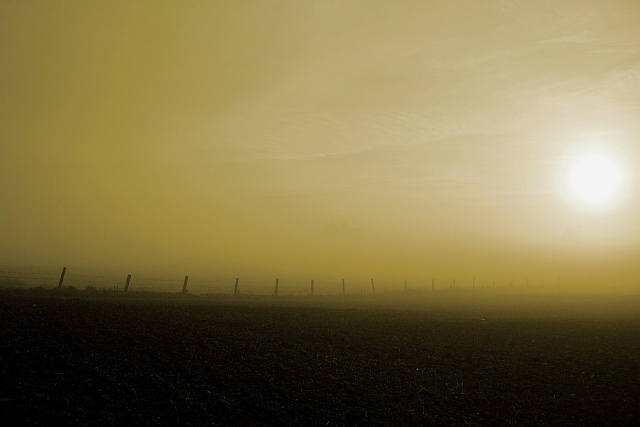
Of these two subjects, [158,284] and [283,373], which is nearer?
A: [283,373]

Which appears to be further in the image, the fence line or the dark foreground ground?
the fence line

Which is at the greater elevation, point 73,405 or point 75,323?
point 75,323

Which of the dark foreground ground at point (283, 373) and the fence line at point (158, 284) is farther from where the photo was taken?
the fence line at point (158, 284)

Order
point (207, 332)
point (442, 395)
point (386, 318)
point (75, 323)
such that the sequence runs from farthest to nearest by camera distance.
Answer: point (386, 318)
point (207, 332)
point (75, 323)
point (442, 395)

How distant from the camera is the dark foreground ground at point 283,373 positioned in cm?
1229

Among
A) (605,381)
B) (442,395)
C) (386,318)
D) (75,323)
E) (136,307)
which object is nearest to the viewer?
(442,395)

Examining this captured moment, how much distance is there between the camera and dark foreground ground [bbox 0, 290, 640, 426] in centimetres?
1229

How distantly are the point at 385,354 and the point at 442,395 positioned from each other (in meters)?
4.47

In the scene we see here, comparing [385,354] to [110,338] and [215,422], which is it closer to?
[215,422]

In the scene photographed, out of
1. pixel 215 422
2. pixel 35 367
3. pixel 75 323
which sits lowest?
pixel 215 422

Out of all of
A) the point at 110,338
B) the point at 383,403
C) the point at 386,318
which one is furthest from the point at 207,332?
the point at 386,318

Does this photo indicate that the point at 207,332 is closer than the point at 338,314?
Yes

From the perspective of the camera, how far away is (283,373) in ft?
51.6

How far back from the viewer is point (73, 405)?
11453 millimetres
